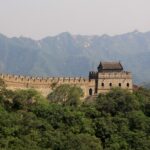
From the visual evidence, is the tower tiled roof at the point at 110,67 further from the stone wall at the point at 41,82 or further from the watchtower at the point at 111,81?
the stone wall at the point at 41,82

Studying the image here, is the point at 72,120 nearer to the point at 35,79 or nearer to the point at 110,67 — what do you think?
the point at 35,79

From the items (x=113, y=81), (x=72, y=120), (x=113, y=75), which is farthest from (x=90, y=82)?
(x=72, y=120)

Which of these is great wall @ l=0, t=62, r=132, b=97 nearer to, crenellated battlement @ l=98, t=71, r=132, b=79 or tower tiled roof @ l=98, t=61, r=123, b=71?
crenellated battlement @ l=98, t=71, r=132, b=79

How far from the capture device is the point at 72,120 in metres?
55.2

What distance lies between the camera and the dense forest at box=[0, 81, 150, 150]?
49594 mm

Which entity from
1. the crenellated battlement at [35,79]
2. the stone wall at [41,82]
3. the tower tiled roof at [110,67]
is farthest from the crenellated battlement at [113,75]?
the tower tiled roof at [110,67]

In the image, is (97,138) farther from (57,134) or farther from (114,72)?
(114,72)

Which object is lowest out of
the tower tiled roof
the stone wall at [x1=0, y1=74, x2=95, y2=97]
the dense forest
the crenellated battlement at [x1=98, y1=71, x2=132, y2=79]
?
the dense forest

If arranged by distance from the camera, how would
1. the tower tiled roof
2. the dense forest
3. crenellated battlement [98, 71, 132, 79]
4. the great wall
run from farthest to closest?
1. the tower tiled roof
2. crenellated battlement [98, 71, 132, 79]
3. the great wall
4. the dense forest

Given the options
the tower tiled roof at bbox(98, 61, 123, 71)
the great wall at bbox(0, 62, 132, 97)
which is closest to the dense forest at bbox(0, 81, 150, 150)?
the great wall at bbox(0, 62, 132, 97)

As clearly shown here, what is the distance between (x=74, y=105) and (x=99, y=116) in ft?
17.2

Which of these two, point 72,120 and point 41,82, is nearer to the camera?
point 72,120

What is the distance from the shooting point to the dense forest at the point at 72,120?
163ft

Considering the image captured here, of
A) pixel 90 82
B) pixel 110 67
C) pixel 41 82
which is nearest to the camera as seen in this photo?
pixel 41 82
